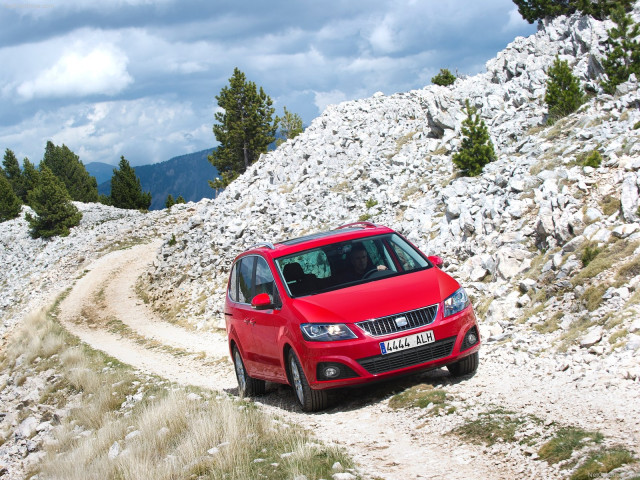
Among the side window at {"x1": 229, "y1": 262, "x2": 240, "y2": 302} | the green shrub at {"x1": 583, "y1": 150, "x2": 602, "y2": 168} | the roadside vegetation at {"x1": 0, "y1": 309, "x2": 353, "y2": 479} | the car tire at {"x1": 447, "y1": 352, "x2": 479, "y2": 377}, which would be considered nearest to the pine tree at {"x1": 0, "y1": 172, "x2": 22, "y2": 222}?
the roadside vegetation at {"x1": 0, "y1": 309, "x2": 353, "y2": 479}

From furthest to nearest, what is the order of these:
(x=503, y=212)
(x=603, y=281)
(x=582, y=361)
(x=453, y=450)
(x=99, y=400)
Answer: (x=503, y=212) → (x=99, y=400) → (x=603, y=281) → (x=582, y=361) → (x=453, y=450)

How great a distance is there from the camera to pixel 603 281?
377 inches

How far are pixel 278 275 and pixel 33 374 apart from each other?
48.4 feet

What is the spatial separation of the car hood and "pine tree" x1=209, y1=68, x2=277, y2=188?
52642 millimetres

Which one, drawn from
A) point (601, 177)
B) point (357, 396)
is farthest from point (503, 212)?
point (357, 396)

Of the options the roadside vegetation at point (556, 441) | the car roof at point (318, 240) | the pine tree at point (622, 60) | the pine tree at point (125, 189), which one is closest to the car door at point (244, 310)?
the car roof at point (318, 240)

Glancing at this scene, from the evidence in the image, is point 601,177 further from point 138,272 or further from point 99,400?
point 138,272

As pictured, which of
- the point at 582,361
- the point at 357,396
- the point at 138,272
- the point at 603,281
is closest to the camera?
the point at 582,361

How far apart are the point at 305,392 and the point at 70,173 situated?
102363 mm

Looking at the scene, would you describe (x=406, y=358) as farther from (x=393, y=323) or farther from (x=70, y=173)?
(x=70, y=173)

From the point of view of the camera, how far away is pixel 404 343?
7.05 m

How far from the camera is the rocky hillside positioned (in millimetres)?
9945

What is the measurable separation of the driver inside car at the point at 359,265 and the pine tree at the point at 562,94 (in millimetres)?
14324

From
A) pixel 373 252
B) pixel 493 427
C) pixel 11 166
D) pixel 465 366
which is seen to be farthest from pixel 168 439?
pixel 11 166
